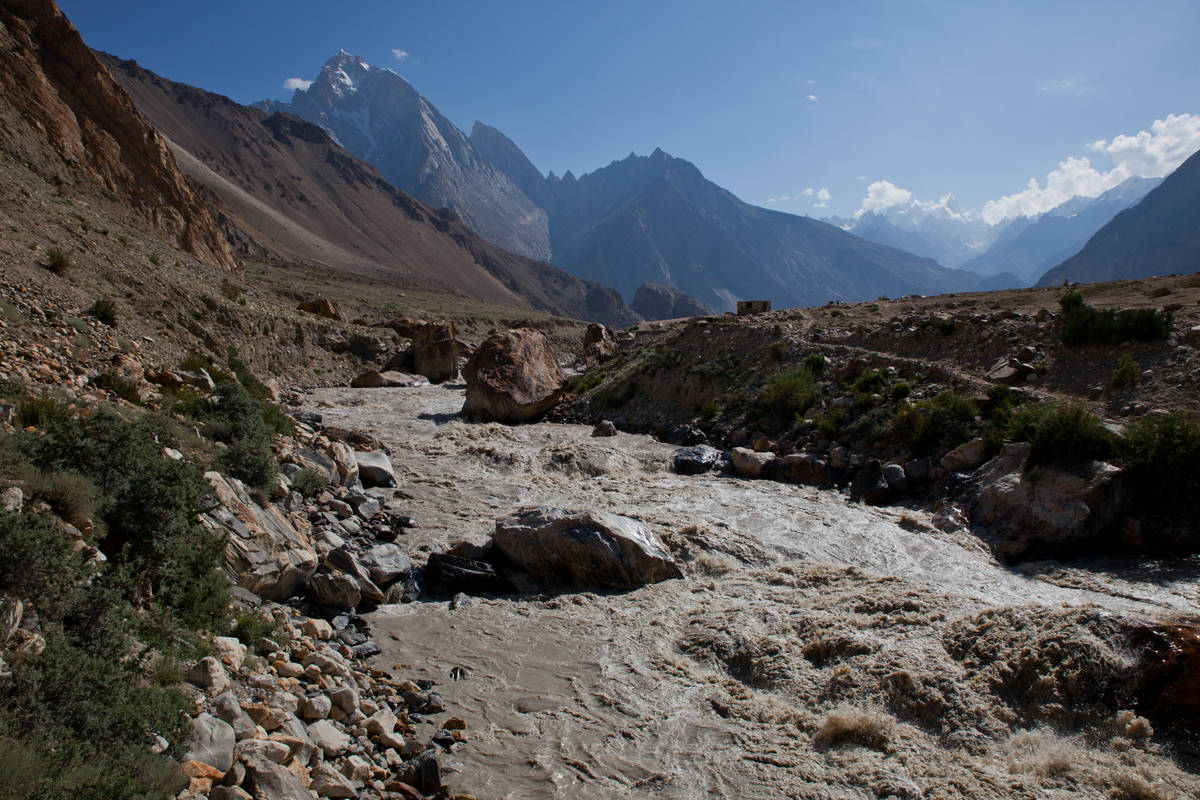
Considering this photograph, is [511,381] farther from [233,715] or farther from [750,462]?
[233,715]

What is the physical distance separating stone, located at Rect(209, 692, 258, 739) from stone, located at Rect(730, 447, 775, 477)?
41.3 feet

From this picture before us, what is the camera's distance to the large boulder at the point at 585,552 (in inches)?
351

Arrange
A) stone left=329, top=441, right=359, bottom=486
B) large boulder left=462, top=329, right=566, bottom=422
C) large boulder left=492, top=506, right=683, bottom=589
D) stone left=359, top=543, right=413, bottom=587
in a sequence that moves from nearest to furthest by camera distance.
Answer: stone left=359, top=543, right=413, bottom=587 → large boulder left=492, top=506, right=683, bottom=589 → stone left=329, top=441, right=359, bottom=486 → large boulder left=462, top=329, right=566, bottom=422

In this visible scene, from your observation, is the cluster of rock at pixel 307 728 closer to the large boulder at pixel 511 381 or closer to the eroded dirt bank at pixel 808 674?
the eroded dirt bank at pixel 808 674

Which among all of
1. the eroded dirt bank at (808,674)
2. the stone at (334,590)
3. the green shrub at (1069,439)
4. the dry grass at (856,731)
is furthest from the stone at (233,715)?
the green shrub at (1069,439)

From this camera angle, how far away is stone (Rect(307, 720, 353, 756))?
477 cm

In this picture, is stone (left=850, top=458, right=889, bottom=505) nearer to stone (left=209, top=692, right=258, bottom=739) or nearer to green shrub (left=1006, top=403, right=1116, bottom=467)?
green shrub (left=1006, top=403, right=1116, bottom=467)

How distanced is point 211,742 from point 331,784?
2.69 feet

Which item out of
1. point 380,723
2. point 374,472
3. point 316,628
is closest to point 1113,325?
point 374,472

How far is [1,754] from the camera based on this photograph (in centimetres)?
300

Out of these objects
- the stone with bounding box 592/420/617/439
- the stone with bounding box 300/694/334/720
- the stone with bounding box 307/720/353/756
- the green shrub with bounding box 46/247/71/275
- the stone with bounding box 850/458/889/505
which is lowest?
the stone with bounding box 307/720/353/756

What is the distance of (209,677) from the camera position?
4605mm

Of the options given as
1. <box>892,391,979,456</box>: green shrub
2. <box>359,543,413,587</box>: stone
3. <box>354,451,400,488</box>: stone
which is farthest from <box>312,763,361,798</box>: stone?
<box>892,391,979,456</box>: green shrub

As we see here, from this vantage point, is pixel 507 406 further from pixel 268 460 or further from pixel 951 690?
pixel 951 690
